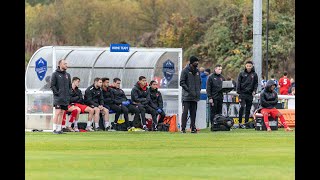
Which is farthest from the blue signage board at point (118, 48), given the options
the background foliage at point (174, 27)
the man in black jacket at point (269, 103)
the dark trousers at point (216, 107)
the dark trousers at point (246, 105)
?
the background foliage at point (174, 27)

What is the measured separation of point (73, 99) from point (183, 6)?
56.6 m

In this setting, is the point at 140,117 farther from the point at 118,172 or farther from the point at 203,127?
the point at 118,172

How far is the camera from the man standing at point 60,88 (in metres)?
34.2

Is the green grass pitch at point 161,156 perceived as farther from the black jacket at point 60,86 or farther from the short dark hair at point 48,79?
the short dark hair at point 48,79

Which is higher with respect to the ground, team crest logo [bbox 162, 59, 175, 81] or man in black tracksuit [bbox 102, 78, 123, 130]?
team crest logo [bbox 162, 59, 175, 81]

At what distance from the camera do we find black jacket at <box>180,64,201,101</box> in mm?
34562

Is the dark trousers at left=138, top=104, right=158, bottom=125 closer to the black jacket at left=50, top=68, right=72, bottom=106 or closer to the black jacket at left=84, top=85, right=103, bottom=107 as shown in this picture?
the black jacket at left=84, top=85, right=103, bottom=107

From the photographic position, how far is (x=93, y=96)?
123ft

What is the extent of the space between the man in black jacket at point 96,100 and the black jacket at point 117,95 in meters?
0.54

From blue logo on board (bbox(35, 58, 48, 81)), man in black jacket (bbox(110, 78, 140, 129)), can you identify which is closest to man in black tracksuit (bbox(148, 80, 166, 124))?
man in black jacket (bbox(110, 78, 140, 129))

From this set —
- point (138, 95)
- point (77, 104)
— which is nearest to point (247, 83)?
point (138, 95)

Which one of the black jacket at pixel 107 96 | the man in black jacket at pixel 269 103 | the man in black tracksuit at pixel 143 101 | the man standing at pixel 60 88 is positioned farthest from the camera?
the black jacket at pixel 107 96

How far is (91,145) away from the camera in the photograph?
27703 millimetres

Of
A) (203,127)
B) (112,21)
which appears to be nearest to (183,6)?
(112,21)
